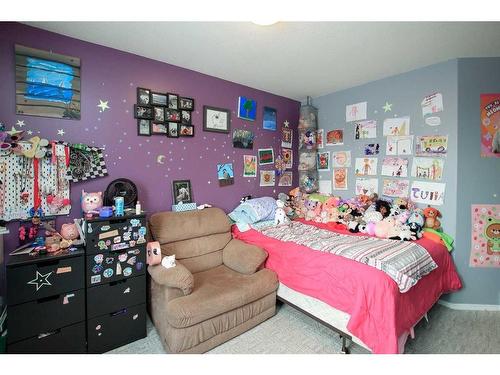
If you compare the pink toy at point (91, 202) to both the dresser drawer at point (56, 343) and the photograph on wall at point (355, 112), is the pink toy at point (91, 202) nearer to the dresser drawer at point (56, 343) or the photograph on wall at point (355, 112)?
the dresser drawer at point (56, 343)

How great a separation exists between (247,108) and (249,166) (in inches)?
28.4

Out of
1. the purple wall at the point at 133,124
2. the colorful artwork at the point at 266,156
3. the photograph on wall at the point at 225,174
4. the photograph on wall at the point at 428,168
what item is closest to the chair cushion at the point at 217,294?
the purple wall at the point at 133,124

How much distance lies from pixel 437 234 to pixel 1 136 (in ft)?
11.8

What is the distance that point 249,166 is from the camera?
9.98ft

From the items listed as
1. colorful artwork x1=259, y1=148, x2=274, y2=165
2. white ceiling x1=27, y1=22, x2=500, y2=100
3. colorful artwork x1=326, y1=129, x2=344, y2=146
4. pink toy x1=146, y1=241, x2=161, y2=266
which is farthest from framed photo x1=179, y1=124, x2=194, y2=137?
colorful artwork x1=326, y1=129, x2=344, y2=146

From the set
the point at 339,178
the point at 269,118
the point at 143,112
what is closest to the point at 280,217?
the point at 339,178

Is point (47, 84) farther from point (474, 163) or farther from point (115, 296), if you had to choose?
point (474, 163)

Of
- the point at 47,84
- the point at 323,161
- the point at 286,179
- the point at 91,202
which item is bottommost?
the point at 91,202

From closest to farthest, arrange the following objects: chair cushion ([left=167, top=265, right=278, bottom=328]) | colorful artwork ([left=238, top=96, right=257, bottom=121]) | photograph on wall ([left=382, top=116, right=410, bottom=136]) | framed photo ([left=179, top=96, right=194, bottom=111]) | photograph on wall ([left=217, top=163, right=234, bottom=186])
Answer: chair cushion ([left=167, top=265, right=278, bottom=328]) < framed photo ([left=179, top=96, right=194, bottom=111]) < photograph on wall ([left=382, top=116, right=410, bottom=136]) < photograph on wall ([left=217, top=163, right=234, bottom=186]) < colorful artwork ([left=238, top=96, right=257, bottom=121])

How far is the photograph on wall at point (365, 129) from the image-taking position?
2.81m

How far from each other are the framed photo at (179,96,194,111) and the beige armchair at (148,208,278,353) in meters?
1.08

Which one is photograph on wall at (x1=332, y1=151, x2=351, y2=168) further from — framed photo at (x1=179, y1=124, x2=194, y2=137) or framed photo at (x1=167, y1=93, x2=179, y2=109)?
framed photo at (x1=167, y1=93, x2=179, y2=109)

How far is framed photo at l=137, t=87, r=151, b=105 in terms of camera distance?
7.20 feet

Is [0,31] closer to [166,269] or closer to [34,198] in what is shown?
[34,198]
